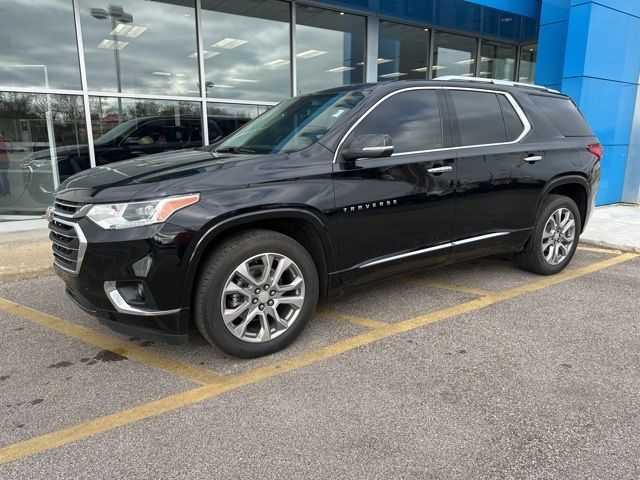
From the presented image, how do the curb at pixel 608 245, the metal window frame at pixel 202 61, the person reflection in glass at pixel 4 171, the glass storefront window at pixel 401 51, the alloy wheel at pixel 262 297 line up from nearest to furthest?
the alloy wheel at pixel 262 297 < the curb at pixel 608 245 < the person reflection in glass at pixel 4 171 < the metal window frame at pixel 202 61 < the glass storefront window at pixel 401 51

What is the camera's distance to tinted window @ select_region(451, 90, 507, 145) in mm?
4188

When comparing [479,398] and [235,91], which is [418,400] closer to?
[479,398]

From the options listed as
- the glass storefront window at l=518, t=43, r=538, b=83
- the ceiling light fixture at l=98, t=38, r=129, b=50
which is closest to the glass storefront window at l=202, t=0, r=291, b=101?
the ceiling light fixture at l=98, t=38, r=129, b=50

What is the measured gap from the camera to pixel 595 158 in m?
5.15

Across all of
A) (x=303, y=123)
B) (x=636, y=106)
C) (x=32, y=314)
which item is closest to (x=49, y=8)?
(x=32, y=314)

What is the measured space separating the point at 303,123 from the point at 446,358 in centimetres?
204

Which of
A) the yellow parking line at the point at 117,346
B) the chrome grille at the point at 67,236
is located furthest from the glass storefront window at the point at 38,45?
the chrome grille at the point at 67,236

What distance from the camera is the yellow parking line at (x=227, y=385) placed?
2488 millimetres

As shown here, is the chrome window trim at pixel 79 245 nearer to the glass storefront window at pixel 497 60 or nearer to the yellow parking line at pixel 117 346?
the yellow parking line at pixel 117 346

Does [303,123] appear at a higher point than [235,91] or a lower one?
lower

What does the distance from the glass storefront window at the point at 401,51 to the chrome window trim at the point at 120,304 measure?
375 inches

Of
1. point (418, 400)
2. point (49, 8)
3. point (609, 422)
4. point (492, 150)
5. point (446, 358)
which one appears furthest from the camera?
point (49, 8)

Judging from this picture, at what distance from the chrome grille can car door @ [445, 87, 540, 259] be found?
286 centimetres

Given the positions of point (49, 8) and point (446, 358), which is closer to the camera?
point (446, 358)
